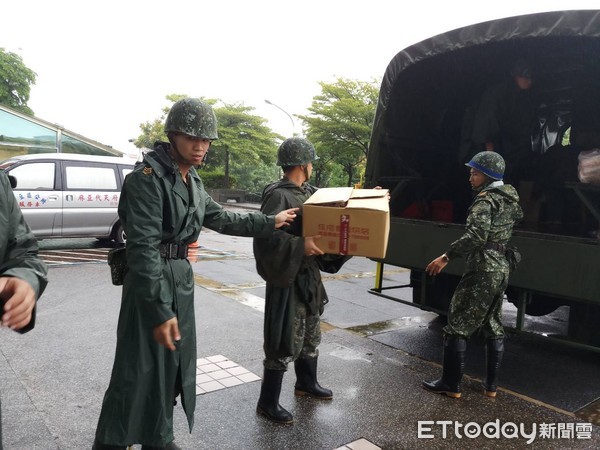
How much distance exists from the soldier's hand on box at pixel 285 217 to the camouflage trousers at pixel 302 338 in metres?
0.60

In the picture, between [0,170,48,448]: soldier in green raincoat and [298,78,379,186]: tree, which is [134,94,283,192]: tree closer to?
[298,78,379,186]: tree

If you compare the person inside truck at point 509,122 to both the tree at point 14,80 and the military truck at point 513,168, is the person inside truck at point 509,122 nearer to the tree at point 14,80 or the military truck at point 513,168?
the military truck at point 513,168

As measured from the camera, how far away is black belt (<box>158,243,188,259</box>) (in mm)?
2410

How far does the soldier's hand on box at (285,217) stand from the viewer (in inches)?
121

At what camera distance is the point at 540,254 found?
3785 mm

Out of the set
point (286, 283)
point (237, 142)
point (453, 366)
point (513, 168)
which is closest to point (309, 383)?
point (286, 283)

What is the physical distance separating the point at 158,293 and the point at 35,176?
313 inches

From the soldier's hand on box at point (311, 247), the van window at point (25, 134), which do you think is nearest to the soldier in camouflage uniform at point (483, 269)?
the soldier's hand on box at point (311, 247)

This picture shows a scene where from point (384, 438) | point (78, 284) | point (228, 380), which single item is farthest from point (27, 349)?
point (384, 438)

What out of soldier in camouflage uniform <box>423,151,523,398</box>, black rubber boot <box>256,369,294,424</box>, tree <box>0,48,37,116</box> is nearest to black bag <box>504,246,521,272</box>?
soldier in camouflage uniform <box>423,151,523,398</box>

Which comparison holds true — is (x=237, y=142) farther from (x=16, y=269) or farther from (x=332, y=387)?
(x=16, y=269)

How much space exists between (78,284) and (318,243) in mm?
5012

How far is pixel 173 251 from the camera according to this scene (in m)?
2.45

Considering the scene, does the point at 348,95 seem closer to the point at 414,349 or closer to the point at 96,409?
the point at 414,349
